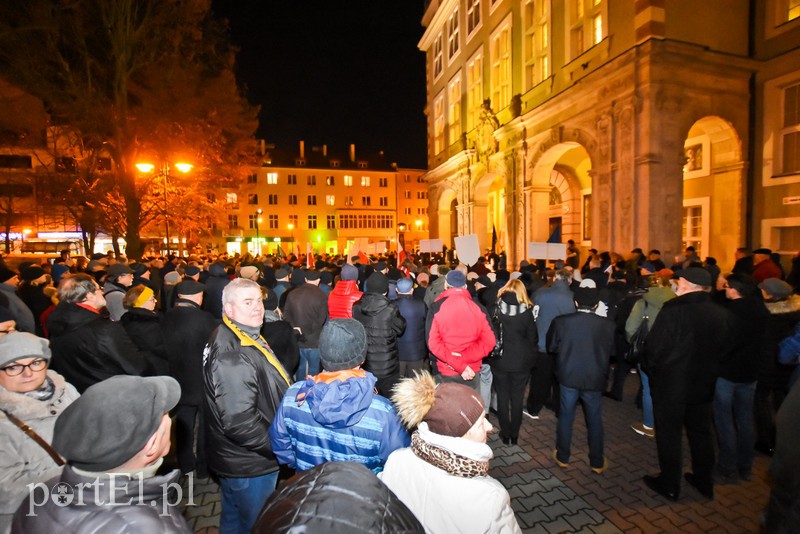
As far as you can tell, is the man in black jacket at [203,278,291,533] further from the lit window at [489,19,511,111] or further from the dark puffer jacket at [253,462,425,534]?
the lit window at [489,19,511,111]

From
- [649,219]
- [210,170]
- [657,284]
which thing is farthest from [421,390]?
[210,170]

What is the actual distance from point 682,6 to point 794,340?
502 inches

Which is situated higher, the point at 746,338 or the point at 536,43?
the point at 536,43

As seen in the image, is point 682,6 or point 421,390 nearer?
point 421,390

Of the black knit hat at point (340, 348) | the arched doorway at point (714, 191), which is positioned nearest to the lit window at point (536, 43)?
the arched doorway at point (714, 191)

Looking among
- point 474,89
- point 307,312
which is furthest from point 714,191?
point 307,312

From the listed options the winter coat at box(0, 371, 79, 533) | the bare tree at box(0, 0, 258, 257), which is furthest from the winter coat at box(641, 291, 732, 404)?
the bare tree at box(0, 0, 258, 257)

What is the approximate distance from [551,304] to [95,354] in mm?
5386

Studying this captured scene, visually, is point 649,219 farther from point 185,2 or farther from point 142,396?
point 185,2

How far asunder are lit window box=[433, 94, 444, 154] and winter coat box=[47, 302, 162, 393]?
2759cm

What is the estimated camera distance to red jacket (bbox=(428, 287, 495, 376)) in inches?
188

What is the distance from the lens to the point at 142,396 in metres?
1.48

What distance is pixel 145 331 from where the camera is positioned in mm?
4035

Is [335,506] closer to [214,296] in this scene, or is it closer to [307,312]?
[307,312]
